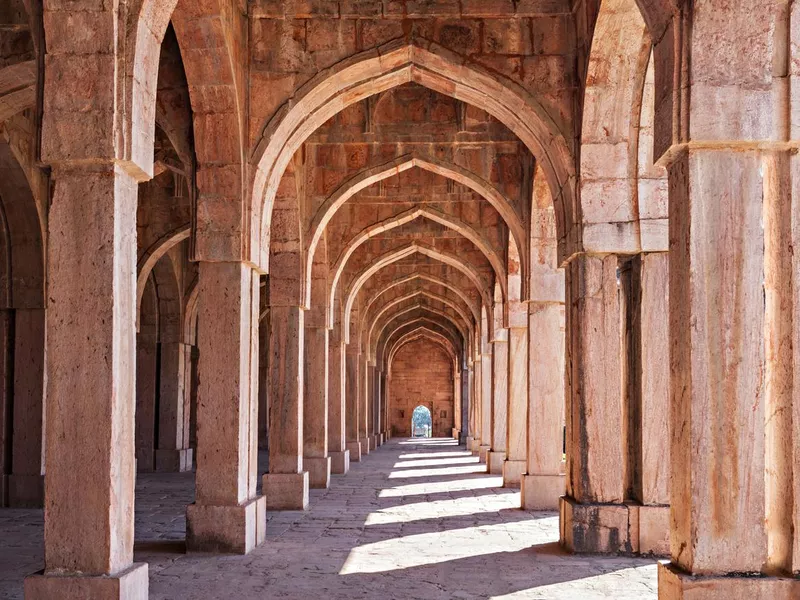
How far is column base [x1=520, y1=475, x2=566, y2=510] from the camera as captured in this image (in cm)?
1120

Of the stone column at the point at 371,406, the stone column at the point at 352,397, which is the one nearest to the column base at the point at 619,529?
the stone column at the point at 352,397

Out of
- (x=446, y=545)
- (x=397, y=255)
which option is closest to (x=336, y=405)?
(x=397, y=255)

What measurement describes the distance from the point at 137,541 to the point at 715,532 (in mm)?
6003

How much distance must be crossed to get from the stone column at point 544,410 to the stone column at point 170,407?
8086 millimetres

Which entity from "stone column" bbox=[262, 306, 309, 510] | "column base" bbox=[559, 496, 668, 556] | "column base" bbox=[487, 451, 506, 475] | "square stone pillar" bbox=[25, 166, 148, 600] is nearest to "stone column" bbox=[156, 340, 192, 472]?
"column base" bbox=[487, 451, 506, 475]

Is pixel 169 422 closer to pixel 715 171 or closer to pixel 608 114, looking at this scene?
pixel 608 114

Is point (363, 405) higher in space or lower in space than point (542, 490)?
higher

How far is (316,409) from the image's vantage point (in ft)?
45.1

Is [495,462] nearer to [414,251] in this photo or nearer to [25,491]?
[414,251]

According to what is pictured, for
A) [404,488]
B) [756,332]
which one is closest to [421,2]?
[756,332]

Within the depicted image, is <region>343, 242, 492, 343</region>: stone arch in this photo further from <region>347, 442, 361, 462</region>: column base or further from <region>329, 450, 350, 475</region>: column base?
<region>347, 442, 361, 462</region>: column base

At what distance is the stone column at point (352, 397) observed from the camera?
20031mm

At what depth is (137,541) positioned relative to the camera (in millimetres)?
8828

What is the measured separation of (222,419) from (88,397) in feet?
10.2
